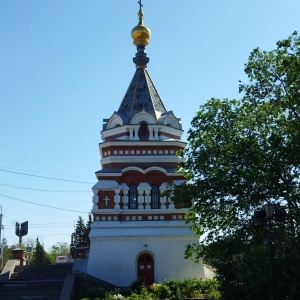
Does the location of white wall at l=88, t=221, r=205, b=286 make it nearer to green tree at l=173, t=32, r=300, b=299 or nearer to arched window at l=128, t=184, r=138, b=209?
arched window at l=128, t=184, r=138, b=209

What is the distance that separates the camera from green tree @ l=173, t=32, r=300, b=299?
52.4ft

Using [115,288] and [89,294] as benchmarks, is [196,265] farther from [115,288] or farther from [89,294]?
[89,294]

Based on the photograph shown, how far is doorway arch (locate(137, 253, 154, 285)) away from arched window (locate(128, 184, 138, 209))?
2.63 meters

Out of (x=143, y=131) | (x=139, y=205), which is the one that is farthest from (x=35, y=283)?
(x=143, y=131)

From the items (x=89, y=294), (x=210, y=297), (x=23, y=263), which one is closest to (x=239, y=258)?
(x=210, y=297)

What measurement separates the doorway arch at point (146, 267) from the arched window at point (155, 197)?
2.62 metres

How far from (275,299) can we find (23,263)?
16918 mm

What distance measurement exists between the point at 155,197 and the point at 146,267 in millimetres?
3711

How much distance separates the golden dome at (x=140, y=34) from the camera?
93.8ft

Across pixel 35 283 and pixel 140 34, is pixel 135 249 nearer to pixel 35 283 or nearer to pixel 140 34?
pixel 35 283

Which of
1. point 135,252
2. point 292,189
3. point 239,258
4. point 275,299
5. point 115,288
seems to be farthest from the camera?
point 135,252

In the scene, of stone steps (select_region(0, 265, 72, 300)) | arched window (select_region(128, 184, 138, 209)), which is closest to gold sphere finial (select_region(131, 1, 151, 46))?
arched window (select_region(128, 184, 138, 209))

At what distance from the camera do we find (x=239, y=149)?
56.1 feet

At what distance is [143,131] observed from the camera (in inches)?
1028
